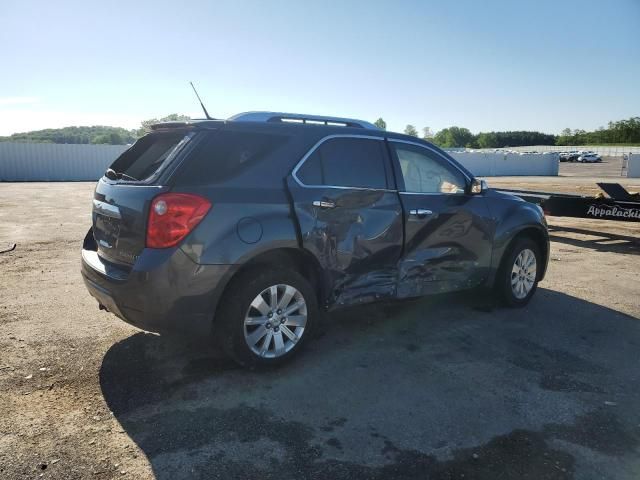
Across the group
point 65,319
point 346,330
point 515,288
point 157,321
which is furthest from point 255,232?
point 515,288

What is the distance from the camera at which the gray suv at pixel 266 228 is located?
3398 millimetres

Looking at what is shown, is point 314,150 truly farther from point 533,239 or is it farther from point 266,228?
point 533,239

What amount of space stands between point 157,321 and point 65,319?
6.60 feet

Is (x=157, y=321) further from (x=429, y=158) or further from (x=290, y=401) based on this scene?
(x=429, y=158)

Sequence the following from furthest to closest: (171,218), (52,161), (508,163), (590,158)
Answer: (590,158), (508,163), (52,161), (171,218)

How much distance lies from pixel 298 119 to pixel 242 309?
1705mm

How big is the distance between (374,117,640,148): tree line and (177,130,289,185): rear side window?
358 feet

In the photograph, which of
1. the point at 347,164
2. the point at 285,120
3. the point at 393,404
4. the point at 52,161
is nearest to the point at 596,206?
the point at 347,164

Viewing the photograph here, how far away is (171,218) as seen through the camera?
3332mm

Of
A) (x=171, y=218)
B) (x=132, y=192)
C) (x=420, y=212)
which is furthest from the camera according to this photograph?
(x=420, y=212)

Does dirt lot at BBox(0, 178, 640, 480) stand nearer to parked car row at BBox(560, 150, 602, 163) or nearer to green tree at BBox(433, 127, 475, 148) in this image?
parked car row at BBox(560, 150, 602, 163)

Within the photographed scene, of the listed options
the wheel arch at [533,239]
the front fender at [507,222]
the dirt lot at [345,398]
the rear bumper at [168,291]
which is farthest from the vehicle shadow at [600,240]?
the rear bumper at [168,291]

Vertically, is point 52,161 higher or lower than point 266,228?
higher

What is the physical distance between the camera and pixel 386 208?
4352 millimetres
